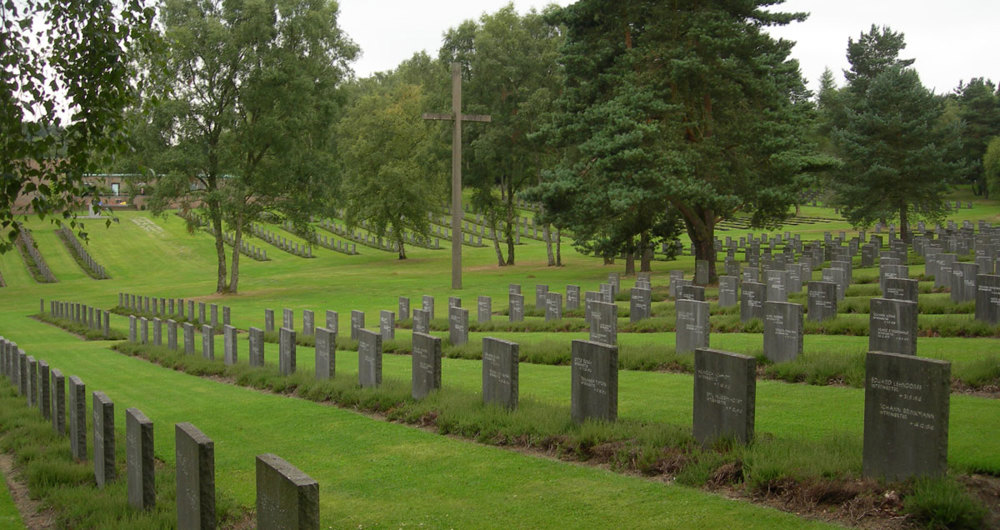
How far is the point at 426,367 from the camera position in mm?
11375

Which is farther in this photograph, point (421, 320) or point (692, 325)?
point (421, 320)

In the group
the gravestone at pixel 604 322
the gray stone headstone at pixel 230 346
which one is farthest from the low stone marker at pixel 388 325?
the gravestone at pixel 604 322

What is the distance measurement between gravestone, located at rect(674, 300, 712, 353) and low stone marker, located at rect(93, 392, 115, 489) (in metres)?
8.70

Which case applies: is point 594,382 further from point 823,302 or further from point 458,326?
point 458,326

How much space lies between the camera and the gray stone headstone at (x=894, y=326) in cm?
1144

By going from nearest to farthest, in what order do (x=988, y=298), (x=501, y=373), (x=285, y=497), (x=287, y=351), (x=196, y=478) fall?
(x=285, y=497), (x=196, y=478), (x=501, y=373), (x=988, y=298), (x=287, y=351)

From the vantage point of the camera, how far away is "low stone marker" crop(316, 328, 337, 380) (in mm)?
13500

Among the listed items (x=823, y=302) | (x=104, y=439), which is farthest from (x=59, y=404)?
(x=823, y=302)

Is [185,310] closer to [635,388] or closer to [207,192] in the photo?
[207,192]

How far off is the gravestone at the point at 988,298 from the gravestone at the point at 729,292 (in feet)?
22.4

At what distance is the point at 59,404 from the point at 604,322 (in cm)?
893

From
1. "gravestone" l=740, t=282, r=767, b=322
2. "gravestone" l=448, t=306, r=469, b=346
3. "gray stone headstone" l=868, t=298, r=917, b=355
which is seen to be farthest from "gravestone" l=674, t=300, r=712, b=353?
"gravestone" l=448, t=306, r=469, b=346

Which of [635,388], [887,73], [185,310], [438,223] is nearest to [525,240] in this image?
[438,223]

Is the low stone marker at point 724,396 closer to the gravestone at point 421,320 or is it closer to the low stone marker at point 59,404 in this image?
the low stone marker at point 59,404
